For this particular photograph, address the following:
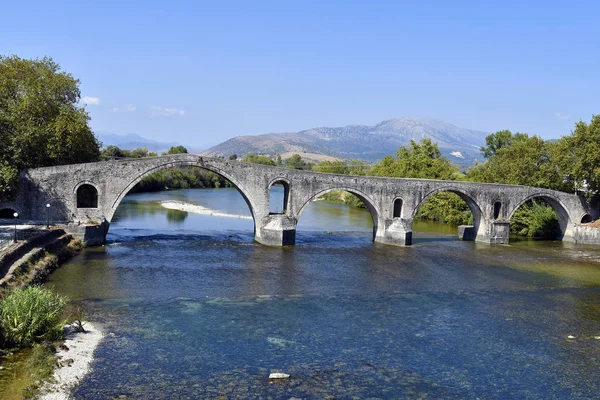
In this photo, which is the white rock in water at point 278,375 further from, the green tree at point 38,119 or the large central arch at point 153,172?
the green tree at point 38,119

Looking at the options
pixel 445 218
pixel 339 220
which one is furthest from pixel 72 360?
pixel 445 218

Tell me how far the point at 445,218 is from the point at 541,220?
37.7 feet

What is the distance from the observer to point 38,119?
3966cm

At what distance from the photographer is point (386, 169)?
2886 inches

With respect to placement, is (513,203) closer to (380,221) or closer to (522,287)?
(380,221)

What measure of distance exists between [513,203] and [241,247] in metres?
25.9

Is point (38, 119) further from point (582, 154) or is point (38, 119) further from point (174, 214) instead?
point (582, 154)

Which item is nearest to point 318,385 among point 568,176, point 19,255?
point 19,255

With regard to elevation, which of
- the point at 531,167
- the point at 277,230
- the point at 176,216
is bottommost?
the point at 176,216

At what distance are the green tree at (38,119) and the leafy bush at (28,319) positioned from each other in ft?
65.0

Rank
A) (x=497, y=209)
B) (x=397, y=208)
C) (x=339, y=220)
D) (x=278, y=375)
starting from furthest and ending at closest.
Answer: (x=339, y=220), (x=497, y=209), (x=397, y=208), (x=278, y=375)

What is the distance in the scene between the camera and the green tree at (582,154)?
158 feet

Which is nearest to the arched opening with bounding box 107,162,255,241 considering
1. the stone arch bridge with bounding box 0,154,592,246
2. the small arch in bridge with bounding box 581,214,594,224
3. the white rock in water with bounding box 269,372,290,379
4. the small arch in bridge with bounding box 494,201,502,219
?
the stone arch bridge with bounding box 0,154,592,246

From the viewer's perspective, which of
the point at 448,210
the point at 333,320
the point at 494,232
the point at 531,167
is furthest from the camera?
the point at 448,210
